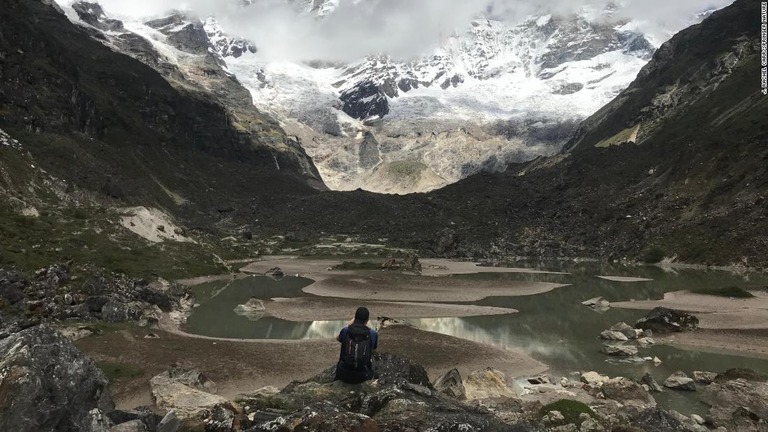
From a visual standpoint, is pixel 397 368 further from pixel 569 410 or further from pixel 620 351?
pixel 620 351

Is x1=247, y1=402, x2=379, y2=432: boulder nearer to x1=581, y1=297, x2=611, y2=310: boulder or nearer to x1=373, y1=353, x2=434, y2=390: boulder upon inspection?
x1=373, y1=353, x2=434, y2=390: boulder

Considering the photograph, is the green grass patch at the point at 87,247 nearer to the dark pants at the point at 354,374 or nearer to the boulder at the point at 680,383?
the dark pants at the point at 354,374

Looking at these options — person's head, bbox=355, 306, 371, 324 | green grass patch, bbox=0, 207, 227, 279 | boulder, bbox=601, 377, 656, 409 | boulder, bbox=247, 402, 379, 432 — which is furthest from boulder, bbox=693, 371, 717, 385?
green grass patch, bbox=0, 207, 227, 279

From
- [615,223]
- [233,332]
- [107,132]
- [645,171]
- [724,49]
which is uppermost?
[724,49]

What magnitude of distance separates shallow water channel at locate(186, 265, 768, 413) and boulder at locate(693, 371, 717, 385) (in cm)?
144

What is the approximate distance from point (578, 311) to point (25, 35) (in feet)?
533

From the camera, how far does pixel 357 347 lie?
13.5 meters

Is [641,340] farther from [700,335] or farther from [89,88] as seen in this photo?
[89,88]

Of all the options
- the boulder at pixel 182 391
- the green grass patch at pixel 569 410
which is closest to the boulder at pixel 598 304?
the green grass patch at pixel 569 410

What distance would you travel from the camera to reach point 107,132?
177 m

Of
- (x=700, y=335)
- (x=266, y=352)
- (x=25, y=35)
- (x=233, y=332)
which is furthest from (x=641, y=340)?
(x=25, y=35)

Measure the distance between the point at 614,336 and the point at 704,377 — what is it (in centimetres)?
1082

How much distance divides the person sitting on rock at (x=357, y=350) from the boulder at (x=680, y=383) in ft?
57.0

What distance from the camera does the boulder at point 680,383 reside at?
2283 centimetres
